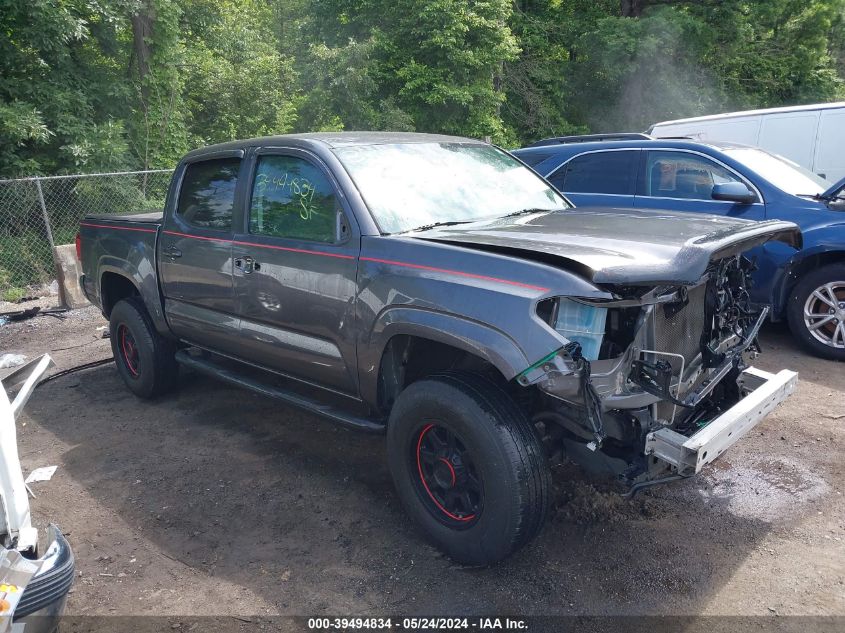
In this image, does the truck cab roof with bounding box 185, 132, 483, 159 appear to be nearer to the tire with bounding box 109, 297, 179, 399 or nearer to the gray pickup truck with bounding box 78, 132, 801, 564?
the gray pickup truck with bounding box 78, 132, 801, 564

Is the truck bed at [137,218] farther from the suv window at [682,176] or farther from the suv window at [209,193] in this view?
the suv window at [682,176]

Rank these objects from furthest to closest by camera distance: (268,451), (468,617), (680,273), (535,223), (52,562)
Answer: (268,451) → (535,223) → (468,617) → (680,273) → (52,562)

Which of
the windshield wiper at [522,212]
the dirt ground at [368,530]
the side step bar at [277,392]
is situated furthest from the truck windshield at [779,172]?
the side step bar at [277,392]

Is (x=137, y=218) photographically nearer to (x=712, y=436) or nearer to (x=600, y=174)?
(x=600, y=174)

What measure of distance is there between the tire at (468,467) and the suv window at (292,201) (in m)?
1.13

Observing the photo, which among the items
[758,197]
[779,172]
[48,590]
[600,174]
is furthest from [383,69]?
[48,590]

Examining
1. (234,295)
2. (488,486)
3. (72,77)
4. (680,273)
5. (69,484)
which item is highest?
(72,77)

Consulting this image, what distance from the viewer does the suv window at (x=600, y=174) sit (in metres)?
6.84

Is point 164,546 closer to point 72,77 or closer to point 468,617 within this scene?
point 468,617

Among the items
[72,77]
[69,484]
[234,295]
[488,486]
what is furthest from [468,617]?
[72,77]

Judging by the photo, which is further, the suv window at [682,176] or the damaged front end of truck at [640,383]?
the suv window at [682,176]

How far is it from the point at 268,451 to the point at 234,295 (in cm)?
108

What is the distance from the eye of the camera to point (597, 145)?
7098 millimetres

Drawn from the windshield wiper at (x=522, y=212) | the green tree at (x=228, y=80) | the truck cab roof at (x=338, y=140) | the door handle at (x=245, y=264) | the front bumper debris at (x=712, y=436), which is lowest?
the front bumper debris at (x=712, y=436)
